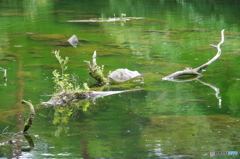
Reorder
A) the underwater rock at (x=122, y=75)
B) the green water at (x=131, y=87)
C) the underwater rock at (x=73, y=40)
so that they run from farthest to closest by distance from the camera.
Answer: the underwater rock at (x=73, y=40)
the underwater rock at (x=122, y=75)
the green water at (x=131, y=87)

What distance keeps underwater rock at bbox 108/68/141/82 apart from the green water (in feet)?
0.80

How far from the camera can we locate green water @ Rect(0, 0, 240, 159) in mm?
6109

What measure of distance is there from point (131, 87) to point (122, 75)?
0.74m

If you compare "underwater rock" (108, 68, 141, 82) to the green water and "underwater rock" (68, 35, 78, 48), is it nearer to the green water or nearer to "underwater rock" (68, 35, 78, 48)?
the green water

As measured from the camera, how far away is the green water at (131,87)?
6.11 m

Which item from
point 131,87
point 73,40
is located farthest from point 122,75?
point 73,40

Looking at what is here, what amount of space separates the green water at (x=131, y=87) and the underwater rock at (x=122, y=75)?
0.24 meters

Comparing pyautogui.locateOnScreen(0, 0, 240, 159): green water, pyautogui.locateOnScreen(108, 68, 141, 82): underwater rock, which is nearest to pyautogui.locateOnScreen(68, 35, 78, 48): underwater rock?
pyautogui.locateOnScreen(0, 0, 240, 159): green water

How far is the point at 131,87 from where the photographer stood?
359 inches

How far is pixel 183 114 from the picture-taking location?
7.35m

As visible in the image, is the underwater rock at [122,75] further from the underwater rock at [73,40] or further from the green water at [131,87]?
the underwater rock at [73,40]

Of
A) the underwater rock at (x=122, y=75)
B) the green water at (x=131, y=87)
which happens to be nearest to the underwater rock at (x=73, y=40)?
the green water at (x=131, y=87)

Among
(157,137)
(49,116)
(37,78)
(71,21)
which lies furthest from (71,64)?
(71,21)

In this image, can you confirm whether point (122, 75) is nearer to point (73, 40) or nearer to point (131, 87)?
point (131, 87)
